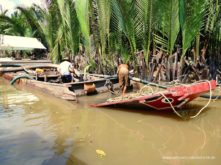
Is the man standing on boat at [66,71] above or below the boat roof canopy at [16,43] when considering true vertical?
below

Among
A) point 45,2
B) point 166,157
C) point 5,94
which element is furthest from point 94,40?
point 166,157

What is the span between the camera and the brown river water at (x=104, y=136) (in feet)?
14.2

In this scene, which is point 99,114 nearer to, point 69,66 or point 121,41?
point 69,66

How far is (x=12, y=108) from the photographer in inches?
306

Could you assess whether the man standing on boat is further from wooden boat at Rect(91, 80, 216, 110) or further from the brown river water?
wooden boat at Rect(91, 80, 216, 110)

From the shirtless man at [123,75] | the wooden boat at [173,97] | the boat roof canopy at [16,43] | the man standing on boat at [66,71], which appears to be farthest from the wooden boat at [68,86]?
the boat roof canopy at [16,43]

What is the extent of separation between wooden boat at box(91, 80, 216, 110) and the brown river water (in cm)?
28

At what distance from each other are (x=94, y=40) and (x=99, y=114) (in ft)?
17.2

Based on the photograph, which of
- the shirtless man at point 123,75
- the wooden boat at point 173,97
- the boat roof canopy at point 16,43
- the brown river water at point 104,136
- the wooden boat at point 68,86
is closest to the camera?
the brown river water at point 104,136

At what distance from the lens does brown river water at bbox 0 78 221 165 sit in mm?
4316

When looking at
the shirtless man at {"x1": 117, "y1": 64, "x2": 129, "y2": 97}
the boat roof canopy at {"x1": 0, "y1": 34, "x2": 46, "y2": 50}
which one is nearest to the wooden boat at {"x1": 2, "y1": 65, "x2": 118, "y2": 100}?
the shirtless man at {"x1": 117, "y1": 64, "x2": 129, "y2": 97}

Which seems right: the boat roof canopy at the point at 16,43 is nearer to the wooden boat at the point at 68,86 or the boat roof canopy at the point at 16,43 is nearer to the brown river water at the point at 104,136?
the wooden boat at the point at 68,86

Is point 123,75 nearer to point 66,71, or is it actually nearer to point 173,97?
point 66,71

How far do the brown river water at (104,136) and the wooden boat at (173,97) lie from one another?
28cm
